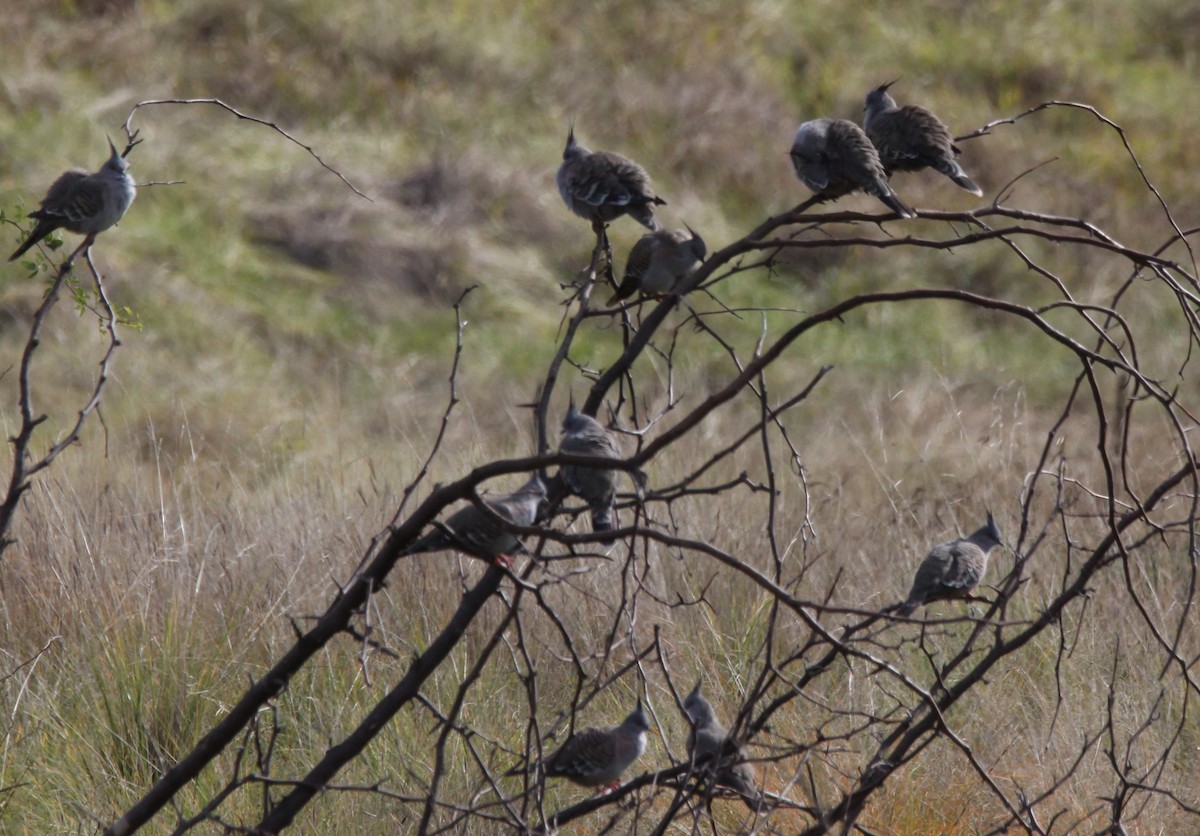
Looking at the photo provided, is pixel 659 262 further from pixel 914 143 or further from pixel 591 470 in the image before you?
pixel 591 470

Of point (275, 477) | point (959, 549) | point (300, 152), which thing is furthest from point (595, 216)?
point (300, 152)

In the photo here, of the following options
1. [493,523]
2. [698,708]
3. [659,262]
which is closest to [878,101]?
[659,262]

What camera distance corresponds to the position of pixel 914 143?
3617mm

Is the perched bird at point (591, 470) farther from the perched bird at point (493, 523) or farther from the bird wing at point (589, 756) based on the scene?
the bird wing at point (589, 756)

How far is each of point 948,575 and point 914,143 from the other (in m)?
1.17

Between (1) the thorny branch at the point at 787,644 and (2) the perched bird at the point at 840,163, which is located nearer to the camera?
(1) the thorny branch at the point at 787,644

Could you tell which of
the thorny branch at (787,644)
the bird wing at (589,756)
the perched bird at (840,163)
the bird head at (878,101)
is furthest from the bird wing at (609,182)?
the bird wing at (589,756)

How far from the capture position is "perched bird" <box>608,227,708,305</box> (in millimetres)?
4061

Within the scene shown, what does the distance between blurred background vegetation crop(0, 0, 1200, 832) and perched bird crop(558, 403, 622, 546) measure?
1.62 feet

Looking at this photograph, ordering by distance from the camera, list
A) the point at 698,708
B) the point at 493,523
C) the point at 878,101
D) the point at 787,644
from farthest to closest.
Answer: the point at 787,644
the point at 878,101
the point at 698,708
the point at 493,523

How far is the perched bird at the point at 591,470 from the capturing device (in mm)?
2533

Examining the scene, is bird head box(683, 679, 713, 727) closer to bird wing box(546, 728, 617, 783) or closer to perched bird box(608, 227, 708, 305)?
bird wing box(546, 728, 617, 783)

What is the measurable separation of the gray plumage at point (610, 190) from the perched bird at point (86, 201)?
1.27 metres

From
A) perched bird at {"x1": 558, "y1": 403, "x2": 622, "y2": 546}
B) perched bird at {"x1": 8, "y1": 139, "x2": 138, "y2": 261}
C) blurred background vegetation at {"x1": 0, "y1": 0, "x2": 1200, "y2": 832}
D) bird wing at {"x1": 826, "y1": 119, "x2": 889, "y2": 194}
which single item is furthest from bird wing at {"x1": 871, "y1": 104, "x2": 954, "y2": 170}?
perched bird at {"x1": 8, "y1": 139, "x2": 138, "y2": 261}
